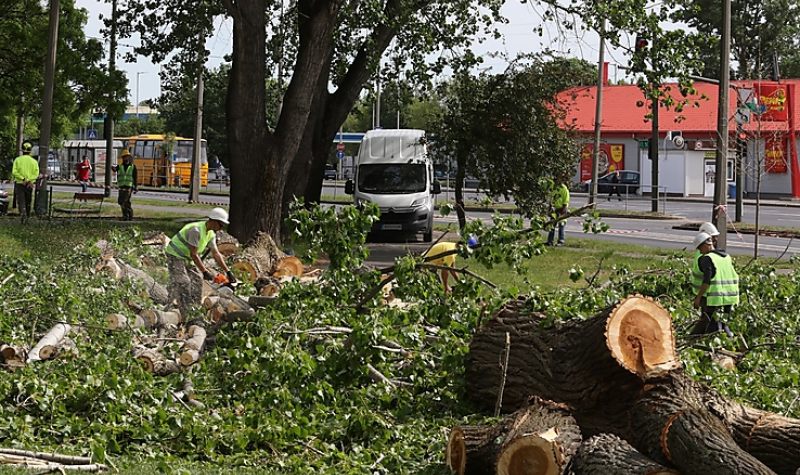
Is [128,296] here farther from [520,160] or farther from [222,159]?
[222,159]

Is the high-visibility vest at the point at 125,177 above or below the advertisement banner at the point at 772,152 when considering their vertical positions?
below

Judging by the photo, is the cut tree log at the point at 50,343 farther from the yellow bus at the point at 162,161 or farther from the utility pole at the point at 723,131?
the yellow bus at the point at 162,161

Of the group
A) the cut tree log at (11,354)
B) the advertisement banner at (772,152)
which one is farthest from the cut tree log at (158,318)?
the advertisement banner at (772,152)

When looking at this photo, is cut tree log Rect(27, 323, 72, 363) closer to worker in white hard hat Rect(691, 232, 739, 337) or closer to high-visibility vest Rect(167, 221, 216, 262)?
high-visibility vest Rect(167, 221, 216, 262)

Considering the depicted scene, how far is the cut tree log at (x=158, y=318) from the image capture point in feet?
41.3

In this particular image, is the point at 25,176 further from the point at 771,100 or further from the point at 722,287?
the point at 771,100

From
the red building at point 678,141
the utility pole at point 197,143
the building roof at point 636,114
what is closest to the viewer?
the utility pole at point 197,143

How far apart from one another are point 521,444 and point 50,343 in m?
5.24

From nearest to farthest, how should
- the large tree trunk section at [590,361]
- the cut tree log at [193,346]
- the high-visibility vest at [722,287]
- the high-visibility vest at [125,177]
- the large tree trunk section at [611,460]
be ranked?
the large tree trunk section at [611,460]
the large tree trunk section at [590,361]
the cut tree log at [193,346]
the high-visibility vest at [722,287]
the high-visibility vest at [125,177]

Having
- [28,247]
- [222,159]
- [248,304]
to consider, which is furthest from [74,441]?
[222,159]

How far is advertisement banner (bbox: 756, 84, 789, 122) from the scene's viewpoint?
33325 mm

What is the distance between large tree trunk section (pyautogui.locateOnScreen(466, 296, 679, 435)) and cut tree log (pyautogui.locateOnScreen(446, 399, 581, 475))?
2.03 ft

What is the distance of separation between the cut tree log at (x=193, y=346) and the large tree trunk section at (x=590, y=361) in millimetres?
2997

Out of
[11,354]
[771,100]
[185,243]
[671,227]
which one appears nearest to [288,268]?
[185,243]
